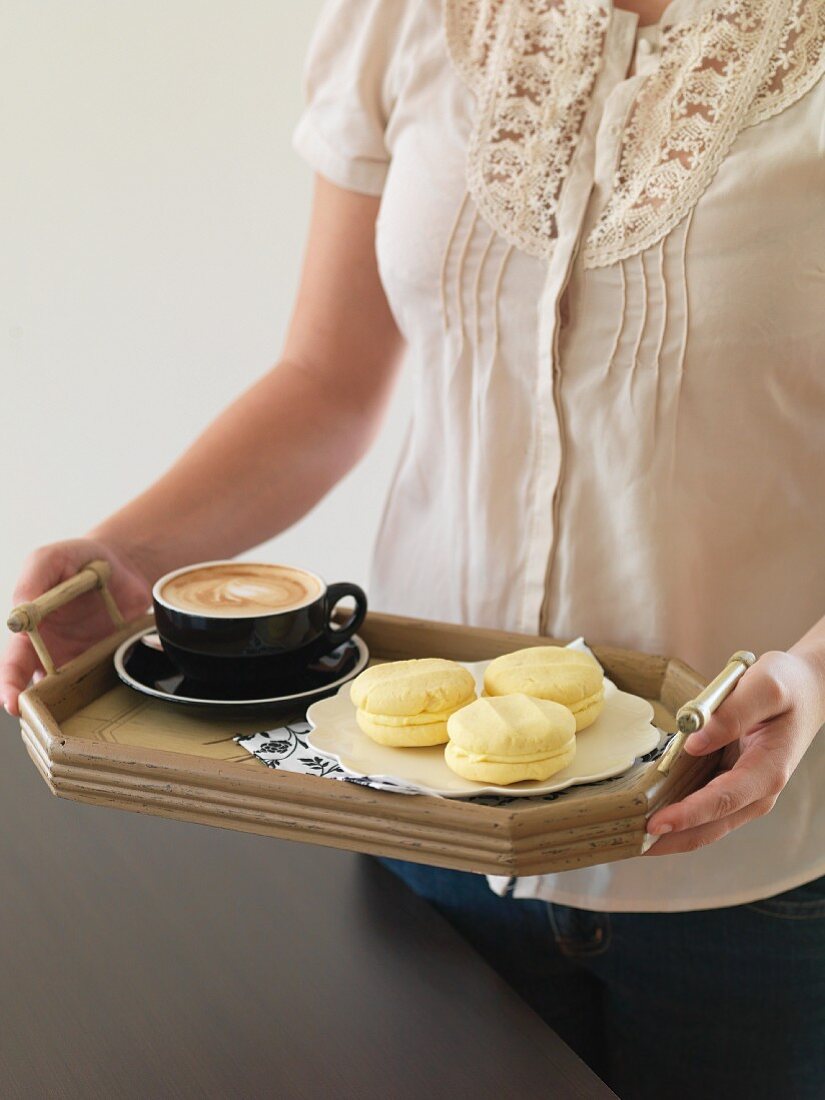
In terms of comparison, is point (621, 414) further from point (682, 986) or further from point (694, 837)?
point (682, 986)

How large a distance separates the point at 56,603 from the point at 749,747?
0.45m

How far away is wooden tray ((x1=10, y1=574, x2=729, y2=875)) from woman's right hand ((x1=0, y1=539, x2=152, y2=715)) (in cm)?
5

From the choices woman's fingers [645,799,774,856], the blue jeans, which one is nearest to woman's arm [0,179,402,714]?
the blue jeans

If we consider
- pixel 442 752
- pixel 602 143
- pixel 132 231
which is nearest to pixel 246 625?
pixel 442 752

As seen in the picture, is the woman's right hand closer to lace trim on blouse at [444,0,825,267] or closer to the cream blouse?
the cream blouse

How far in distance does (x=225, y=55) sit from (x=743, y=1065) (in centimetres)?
134

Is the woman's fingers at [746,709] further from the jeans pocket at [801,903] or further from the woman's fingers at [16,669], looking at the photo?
the woman's fingers at [16,669]

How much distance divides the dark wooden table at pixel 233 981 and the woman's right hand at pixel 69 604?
133 mm

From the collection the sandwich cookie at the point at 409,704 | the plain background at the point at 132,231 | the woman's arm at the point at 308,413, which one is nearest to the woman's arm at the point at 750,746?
the sandwich cookie at the point at 409,704

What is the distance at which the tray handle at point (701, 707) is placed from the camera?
55cm

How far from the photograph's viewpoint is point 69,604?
0.81 metres

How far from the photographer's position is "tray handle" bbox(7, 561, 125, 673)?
0.70m

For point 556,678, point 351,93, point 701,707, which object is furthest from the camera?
point 351,93

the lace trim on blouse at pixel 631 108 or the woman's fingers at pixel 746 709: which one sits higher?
the lace trim on blouse at pixel 631 108
